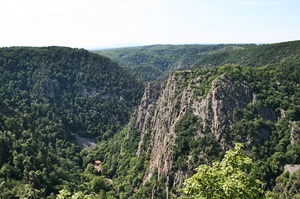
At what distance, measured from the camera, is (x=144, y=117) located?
440 ft

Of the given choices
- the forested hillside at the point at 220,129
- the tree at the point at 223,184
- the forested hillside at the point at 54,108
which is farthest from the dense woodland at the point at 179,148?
the tree at the point at 223,184

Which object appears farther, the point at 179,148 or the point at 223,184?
the point at 179,148

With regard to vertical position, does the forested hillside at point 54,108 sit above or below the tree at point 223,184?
below

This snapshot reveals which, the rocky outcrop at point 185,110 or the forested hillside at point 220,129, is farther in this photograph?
the rocky outcrop at point 185,110

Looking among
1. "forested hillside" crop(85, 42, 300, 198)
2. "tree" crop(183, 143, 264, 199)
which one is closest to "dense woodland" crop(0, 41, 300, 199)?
"forested hillside" crop(85, 42, 300, 198)

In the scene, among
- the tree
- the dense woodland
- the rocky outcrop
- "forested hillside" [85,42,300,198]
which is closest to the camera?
the tree

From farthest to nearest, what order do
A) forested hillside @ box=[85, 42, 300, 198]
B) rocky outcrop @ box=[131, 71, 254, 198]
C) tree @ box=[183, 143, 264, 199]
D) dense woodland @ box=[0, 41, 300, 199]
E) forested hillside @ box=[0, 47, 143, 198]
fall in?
forested hillside @ box=[0, 47, 143, 198], rocky outcrop @ box=[131, 71, 254, 198], forested hillside @ box=[85, 42, 300, 198], dense woodland @ box=[0, 41, 300, 199], tree @ box=[183, 143, 264, 199]

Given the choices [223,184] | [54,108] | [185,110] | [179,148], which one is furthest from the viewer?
[54,108]

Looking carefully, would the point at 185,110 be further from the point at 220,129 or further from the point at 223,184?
the point at 223,184

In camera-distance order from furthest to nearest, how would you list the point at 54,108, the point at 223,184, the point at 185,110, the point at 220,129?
1. the point at 54,108
2. the point at 185,110
3. the point at 220,129
4. the point at 223,184

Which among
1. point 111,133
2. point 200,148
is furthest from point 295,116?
point 111,133

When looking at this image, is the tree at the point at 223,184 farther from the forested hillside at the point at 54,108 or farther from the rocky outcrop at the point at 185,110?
the forested hillside at the point at 54,108

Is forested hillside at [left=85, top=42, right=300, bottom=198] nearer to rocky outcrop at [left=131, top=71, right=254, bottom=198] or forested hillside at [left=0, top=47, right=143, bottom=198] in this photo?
rocky outcrop at [left=131, top=71, right=254, bottom=198]

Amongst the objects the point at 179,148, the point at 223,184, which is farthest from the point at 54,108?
the point at 223,184
